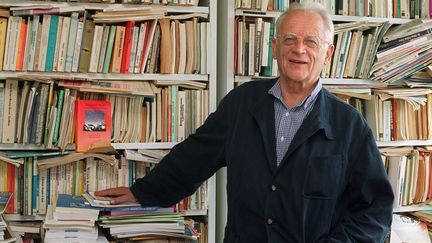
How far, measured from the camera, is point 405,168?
241 centimetres

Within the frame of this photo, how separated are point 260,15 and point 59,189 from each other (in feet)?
3.71

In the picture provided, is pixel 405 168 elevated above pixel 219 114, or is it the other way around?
pixel 219 114

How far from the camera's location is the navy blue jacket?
1.67 meters

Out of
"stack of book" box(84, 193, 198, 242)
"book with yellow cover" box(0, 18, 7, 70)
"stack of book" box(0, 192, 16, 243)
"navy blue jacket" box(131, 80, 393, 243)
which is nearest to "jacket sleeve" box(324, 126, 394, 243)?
"navy blue jacket" box(131, 80, 393, 243)

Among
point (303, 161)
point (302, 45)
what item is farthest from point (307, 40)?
point (303, 161)

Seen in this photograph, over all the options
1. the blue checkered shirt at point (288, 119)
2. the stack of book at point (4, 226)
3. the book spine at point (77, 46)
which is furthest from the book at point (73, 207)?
the blue checkered shirt at point (288, 119)

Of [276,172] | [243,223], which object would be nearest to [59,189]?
[243,223]

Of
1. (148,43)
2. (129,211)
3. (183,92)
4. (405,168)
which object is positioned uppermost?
(148,43)

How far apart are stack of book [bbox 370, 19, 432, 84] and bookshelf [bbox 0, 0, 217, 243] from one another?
0.77 meters

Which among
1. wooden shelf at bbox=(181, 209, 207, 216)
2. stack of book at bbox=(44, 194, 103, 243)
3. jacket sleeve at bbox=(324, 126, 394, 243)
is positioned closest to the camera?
jacket sleeve at bbox=(324, 126, 394, 243)

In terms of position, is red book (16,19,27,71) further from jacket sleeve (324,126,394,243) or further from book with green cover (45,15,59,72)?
jacket sleeve (324,126,394,243)

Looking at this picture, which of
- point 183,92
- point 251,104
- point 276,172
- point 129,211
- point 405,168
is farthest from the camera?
point 405,168

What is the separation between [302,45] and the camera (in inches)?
67.2

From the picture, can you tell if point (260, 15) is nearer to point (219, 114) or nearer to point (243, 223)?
point (219, 114)
